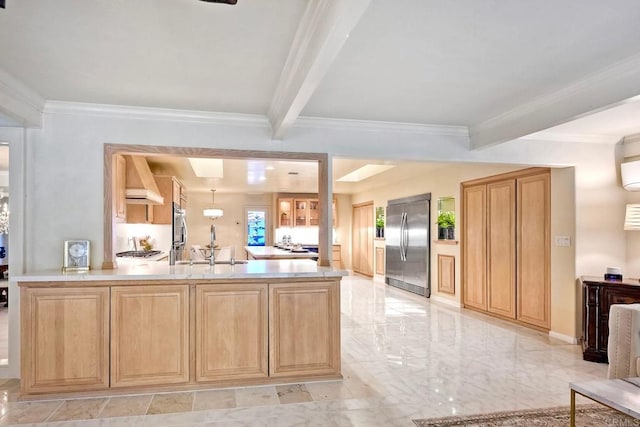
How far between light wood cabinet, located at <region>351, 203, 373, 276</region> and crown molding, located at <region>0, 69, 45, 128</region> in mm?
7364

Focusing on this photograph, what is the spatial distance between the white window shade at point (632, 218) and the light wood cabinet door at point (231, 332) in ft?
11.9

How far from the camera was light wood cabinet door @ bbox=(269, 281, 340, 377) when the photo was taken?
3285mm

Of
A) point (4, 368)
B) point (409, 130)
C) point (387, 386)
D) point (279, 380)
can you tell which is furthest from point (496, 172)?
point (4, 368)

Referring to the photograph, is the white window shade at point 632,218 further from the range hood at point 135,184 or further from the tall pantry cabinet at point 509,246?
the range hood at point 135,184

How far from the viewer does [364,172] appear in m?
8.29

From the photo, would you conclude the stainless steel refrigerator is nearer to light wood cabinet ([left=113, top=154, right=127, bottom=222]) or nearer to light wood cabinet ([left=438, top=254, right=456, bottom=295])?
light wood cabinet ([left=438, top=254, right=456, bottom=295])

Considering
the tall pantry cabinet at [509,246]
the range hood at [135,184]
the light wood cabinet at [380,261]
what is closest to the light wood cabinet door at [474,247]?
the tall pantry cabinet at [509,246]

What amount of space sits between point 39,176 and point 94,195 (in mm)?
436

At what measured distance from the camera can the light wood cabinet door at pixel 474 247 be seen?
593 centimetres

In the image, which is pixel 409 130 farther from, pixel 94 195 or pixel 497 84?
pixel 94 195

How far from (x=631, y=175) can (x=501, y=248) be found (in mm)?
1799

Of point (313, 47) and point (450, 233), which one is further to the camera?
point (450, 233)

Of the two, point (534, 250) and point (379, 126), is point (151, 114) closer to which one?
point (379, 126)

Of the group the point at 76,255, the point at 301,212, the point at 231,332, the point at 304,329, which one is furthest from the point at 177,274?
the point at 301,212
